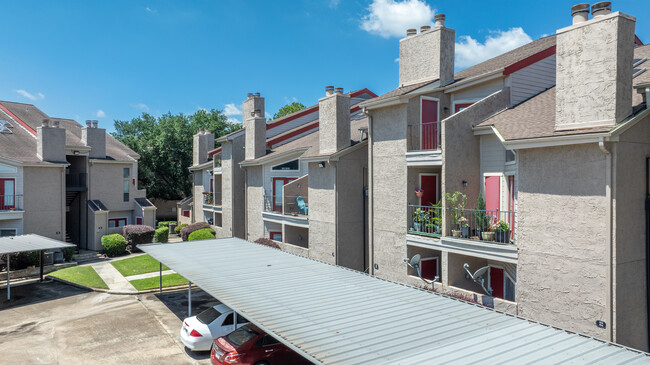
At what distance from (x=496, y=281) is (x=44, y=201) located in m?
29.7

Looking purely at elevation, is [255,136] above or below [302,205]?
above

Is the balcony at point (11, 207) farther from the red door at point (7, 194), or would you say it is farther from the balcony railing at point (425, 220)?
the balcony railing at point (425, 220)

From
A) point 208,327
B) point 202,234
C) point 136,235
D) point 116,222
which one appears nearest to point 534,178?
point 208,327

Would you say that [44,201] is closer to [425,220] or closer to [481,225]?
→ [425,220]

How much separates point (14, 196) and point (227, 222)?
14064 millimetres

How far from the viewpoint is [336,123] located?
832 inches

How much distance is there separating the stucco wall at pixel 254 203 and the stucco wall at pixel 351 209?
883 centimetres

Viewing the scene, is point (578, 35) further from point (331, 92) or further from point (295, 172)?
point (295, 172)

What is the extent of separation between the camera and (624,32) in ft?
36.3

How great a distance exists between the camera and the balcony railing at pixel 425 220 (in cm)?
1594

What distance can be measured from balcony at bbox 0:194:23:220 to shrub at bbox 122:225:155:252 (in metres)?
6.93

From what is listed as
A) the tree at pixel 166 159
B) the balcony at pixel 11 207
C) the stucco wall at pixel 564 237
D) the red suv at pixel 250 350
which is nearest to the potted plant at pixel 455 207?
the stucco wall at pixel 564 237

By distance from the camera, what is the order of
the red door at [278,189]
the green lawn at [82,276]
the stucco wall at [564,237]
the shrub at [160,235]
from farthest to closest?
the shrub at [160,235] → the red door at [278,189] → the green lawn at [82,276] → the stucco wall at [564,237]

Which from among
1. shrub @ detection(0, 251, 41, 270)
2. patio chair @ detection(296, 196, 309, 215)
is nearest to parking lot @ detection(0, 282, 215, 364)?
shrub @ detection(0, 251, 41, 270)
